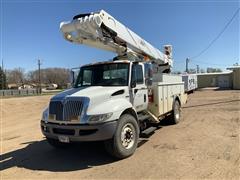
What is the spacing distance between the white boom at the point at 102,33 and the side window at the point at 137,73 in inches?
34.7

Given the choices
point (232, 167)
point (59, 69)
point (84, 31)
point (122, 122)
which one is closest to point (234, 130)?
point (232, 167)

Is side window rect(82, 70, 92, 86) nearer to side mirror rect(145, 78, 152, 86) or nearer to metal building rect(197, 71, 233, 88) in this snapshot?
side mirror rect(145, 78, 152, 86)

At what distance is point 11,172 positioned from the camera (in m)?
5.79

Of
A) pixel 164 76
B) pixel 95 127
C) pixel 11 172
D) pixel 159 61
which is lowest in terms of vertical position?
pixel 11 172

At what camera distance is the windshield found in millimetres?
7090

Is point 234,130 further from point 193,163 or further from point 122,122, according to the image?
point 122,122

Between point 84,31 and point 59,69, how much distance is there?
429 ft

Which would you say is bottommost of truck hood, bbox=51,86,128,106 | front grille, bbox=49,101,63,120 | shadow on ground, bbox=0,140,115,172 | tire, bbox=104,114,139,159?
shadow on ground, bbox=0,140,115,172

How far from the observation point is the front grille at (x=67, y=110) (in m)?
5.93

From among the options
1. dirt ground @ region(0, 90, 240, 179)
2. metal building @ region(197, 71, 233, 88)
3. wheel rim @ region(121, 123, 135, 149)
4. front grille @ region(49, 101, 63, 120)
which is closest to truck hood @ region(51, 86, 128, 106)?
front grille @ region(49, 101, 63, 120)

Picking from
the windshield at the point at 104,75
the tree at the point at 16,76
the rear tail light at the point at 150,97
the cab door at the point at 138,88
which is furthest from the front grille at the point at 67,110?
the tree at the point at 16,76

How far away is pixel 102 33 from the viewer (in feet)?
23.1

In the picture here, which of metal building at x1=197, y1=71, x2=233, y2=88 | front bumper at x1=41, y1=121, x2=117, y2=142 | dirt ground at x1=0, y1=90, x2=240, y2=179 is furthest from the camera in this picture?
metal building at x1=197, y1=71, x2=233, y2=88

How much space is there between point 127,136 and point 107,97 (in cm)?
109
